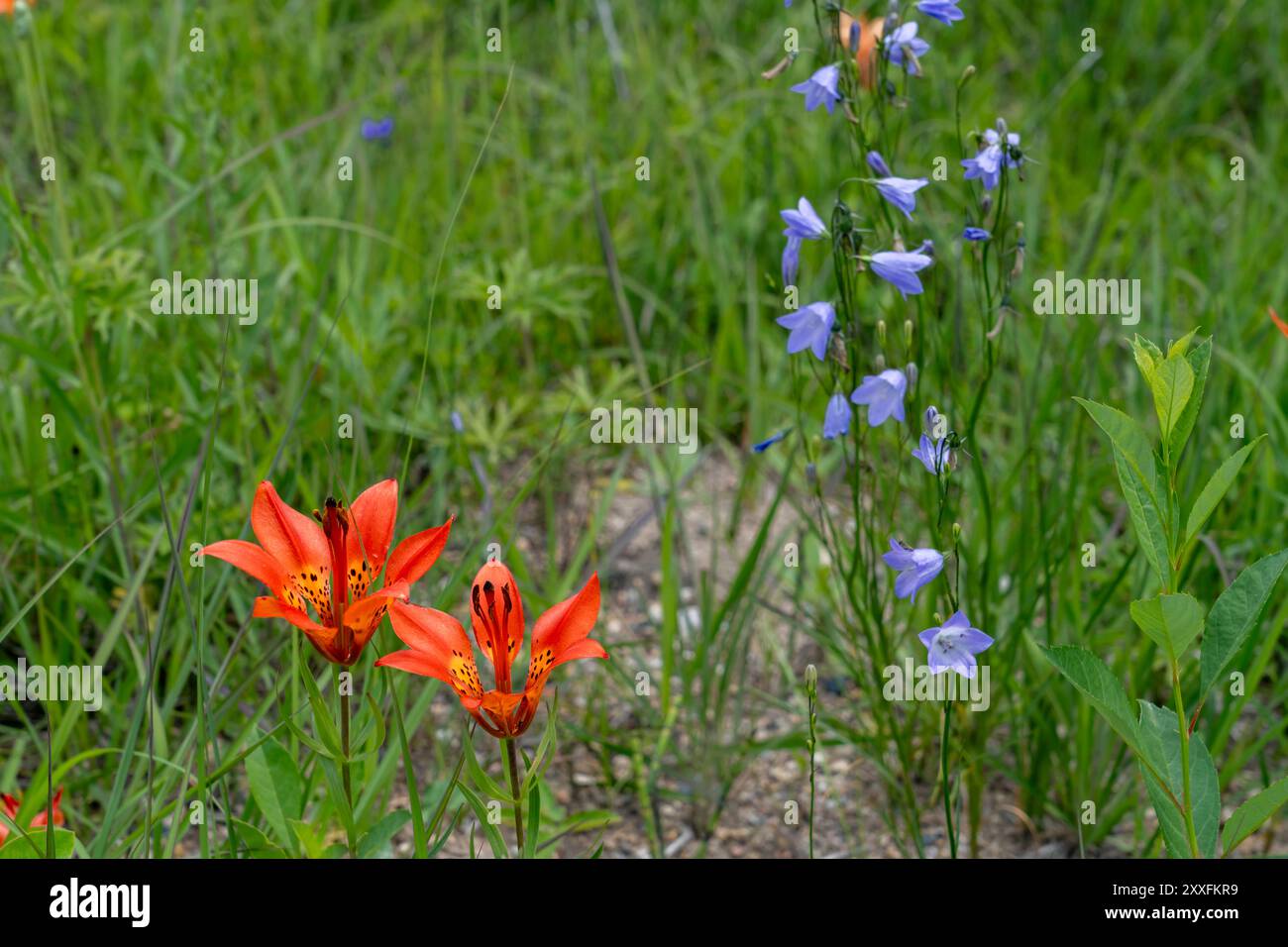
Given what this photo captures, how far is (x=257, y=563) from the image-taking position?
4.55 ft

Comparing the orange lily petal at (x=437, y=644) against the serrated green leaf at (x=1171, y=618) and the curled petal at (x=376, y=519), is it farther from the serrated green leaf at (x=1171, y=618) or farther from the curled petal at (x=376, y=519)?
the serrated green leaf at (x=1171, y=618)

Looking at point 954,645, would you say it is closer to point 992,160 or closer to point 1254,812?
point 1254,812

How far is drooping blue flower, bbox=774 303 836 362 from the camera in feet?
5.50

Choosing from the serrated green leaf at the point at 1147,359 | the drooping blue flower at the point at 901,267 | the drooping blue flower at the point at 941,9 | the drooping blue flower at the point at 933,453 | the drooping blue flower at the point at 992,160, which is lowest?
the drooping blue flower at the point at 933,453

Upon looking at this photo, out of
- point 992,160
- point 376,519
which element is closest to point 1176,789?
point 992,160

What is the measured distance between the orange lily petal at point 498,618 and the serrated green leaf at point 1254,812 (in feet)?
2.48

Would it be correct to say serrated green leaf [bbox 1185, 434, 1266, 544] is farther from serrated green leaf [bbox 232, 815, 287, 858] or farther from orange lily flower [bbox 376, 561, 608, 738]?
serrated green leaf [bbox 232, 815, 287, 858]

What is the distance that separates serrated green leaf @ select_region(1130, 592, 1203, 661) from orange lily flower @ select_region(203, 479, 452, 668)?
27.6 inches

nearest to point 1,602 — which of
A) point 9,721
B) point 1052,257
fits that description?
point 9,721

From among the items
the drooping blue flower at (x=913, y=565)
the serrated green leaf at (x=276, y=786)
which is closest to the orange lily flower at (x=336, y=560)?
the serrated green leaf at (x=276, y=786)

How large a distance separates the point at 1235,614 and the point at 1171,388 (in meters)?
0.26

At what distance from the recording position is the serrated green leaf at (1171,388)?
52.0 inches
